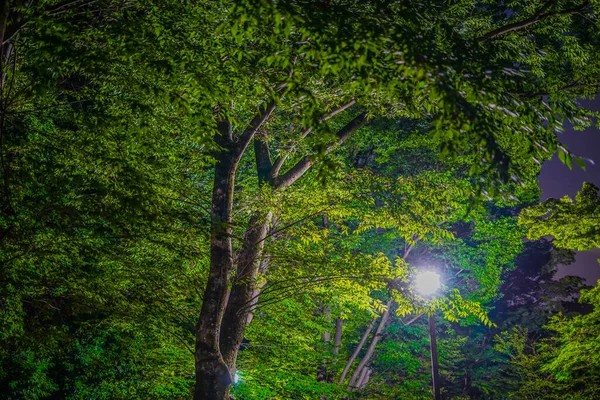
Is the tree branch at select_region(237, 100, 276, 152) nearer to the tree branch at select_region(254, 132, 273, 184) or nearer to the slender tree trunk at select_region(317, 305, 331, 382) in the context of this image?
the tree branch at select_region(254, 132, 273, 184)

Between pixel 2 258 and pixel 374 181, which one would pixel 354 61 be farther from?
pixel 2 258

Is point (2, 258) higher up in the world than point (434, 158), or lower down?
lower down

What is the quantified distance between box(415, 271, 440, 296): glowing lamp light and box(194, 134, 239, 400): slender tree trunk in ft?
16.1

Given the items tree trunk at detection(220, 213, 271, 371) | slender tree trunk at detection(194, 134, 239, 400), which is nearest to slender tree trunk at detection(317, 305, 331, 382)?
tree trunk at detection(220, 213, 271, 371)

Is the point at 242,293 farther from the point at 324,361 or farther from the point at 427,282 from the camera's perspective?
the point at 324,361

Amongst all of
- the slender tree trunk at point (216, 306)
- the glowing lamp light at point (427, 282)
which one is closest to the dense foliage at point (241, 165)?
the slender tree trunk at point (216, 306)

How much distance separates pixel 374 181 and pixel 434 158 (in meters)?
8.35

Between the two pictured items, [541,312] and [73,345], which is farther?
[541,312]

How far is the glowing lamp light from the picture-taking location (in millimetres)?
9845

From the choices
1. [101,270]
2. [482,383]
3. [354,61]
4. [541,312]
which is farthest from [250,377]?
[541,312]

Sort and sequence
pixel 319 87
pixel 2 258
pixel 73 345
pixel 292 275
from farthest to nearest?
1. pixel 73 345
2. pixel 292 275
3. pixel 319 87
4. pixel 2 258

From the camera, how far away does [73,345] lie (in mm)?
11680

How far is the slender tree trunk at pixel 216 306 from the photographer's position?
6715 millimetres

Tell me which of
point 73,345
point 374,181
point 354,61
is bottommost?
point 73,345
